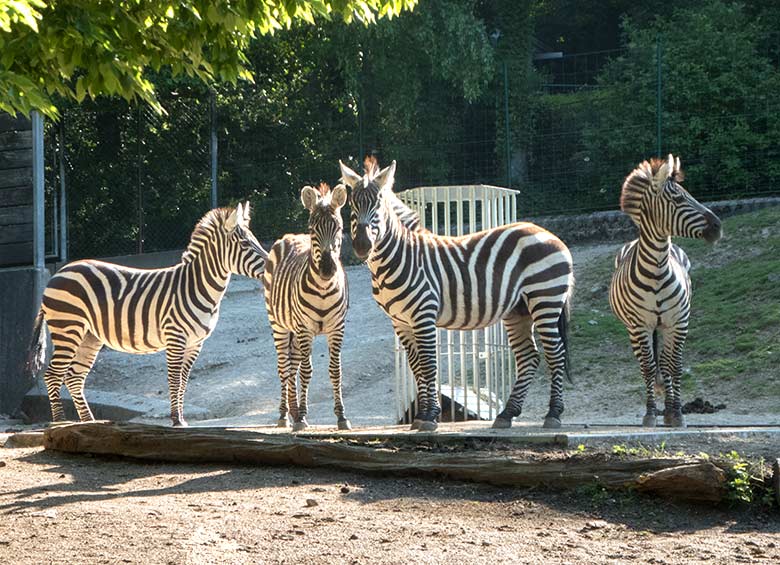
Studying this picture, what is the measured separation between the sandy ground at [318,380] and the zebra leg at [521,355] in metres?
1.04

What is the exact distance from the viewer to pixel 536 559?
507cm

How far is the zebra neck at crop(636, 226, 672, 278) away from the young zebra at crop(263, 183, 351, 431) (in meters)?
2.51

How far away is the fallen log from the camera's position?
5.84 metres

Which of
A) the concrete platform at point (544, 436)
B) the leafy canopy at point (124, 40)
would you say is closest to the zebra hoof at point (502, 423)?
the concrete platform at point (544, 436)

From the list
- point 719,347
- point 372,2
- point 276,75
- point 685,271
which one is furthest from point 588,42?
point 372,2

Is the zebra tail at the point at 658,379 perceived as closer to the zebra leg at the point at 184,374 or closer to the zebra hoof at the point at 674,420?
the zebra hoof at the point at 674,420

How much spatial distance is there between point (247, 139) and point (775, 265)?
9433mm

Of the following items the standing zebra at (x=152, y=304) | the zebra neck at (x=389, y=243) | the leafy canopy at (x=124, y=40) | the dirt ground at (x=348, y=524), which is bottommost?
the dirt ground at (x=348, y=524)

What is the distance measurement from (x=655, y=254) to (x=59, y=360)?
545 cm

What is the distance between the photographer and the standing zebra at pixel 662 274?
9055 mm

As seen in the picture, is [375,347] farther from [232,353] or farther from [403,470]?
[403,470]

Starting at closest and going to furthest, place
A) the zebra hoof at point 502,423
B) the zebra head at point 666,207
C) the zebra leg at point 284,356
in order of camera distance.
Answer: the zebra hoof at point 502,423 < the zebra head at point 666,207 < the zebra leg at point 284,356

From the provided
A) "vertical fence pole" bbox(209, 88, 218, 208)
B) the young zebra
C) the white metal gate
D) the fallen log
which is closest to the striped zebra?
the young zebra

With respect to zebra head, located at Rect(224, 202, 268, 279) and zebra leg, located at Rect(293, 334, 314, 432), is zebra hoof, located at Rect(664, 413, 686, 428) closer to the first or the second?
zebra leg, located at Rect(293, 334, 314, 432)
